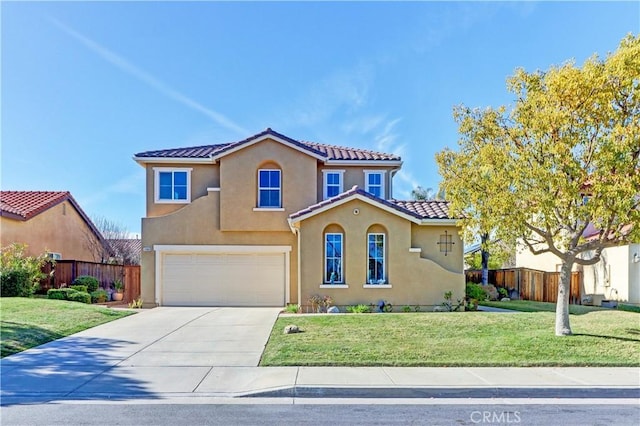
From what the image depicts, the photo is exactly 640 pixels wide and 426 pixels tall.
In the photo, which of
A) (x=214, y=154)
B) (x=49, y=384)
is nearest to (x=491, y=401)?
(x=49, y=384)

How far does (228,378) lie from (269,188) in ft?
38.1

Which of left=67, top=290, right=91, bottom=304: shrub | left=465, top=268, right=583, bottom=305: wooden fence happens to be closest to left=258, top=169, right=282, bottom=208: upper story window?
left=67, top=290, right=91, bottom=304: shrub

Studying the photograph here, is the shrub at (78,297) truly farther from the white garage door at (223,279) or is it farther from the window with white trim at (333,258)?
the window with white trim at (333,258)

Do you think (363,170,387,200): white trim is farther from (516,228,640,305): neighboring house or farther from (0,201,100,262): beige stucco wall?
(0,201,100,262): beige stucco wall

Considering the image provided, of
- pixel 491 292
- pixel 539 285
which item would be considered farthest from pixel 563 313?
pixel 539 285

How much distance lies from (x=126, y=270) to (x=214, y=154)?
7205mm

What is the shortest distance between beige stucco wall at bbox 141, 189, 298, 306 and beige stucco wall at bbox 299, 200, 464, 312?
279 centimetres

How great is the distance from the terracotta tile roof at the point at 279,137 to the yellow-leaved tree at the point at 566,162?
865cm

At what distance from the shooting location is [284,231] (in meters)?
19.2

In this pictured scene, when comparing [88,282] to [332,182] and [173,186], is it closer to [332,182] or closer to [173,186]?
[173,186]

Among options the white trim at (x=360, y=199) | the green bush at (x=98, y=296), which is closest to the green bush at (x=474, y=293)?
the white trim at (x=360, y=199)

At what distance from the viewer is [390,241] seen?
55.2ft

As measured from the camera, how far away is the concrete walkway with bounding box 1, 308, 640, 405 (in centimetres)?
756

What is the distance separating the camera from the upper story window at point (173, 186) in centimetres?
1992
